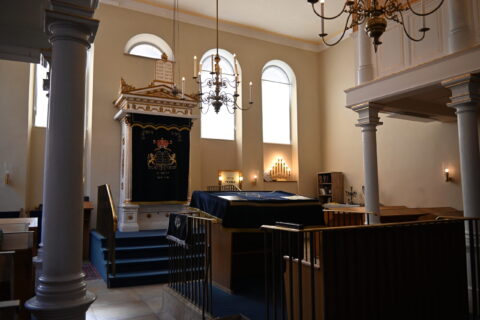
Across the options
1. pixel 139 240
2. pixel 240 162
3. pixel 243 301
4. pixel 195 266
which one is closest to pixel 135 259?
pixel 139 240

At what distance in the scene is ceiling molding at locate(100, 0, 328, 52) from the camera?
33.1ft

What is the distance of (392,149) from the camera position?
10.2 metres

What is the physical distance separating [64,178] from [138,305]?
294cm

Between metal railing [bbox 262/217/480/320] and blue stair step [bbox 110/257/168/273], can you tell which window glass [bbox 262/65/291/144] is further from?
metal railing [bbox 262/217/480/320]

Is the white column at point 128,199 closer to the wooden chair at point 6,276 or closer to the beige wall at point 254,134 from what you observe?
the beige wall at point 254,134

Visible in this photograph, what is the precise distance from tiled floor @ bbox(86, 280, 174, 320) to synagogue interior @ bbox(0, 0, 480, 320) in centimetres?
4

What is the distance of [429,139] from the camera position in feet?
30.5

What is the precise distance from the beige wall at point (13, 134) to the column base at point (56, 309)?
6871 mm

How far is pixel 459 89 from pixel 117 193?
7.46 metres

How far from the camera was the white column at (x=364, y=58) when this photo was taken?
6.45 meters

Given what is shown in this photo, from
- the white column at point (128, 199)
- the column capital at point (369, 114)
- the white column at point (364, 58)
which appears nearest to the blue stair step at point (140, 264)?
the white column at point (128, 199)

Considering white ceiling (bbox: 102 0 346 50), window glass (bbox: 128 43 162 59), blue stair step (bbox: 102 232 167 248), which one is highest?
white ceiling (bbox: 102 0 346 50)

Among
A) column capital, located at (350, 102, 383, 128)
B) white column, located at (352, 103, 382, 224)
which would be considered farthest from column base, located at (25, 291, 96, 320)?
column capital, located at (350, 102, 383, 128)

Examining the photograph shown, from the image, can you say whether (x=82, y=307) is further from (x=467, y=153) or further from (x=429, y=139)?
(x=429, y=139)
